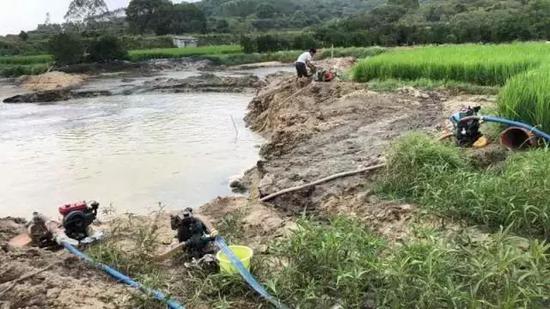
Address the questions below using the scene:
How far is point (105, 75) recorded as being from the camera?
37531 millimetres

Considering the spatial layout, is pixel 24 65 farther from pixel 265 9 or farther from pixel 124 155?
pixel 265 9

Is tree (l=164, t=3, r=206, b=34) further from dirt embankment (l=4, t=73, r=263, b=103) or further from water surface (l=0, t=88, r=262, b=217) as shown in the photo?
water surface (l=0, t=88, r=262, b=217)

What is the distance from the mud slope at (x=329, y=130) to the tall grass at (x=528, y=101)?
1506mm

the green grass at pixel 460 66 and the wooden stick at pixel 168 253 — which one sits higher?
the green grass at pixel 460 66

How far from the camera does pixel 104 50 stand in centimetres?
4191

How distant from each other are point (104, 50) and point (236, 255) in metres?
Answer: 41.3

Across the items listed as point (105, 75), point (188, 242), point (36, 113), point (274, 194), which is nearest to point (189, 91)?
point (36, 113)

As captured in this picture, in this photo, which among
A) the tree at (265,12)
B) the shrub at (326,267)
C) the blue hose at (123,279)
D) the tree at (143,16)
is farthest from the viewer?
the tree at (265,12)

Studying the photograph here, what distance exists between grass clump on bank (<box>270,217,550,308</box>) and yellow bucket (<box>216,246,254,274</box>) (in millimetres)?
217

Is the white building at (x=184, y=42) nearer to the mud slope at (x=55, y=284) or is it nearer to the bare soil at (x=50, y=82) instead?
the bare soil at (x=50, y=82)

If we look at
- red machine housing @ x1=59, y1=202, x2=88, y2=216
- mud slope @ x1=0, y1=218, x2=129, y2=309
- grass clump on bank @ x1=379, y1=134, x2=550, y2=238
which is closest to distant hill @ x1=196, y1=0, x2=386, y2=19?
grass clump on bank @ x1=379, y1=134, x2=550, y2=238

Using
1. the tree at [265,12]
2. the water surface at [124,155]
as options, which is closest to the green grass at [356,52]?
the water surface at [124,155]

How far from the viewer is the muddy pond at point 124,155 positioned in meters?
7.89

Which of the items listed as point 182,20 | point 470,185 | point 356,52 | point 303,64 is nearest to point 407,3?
point 182,20
